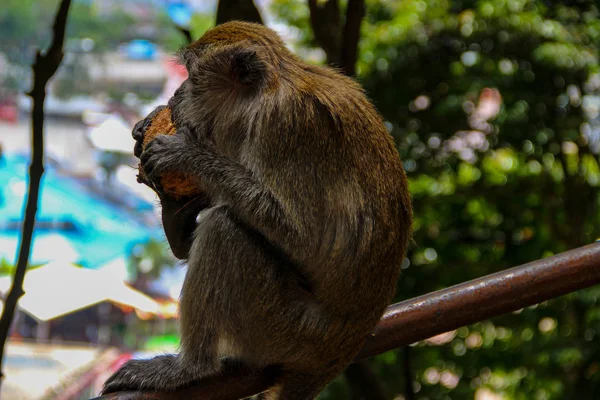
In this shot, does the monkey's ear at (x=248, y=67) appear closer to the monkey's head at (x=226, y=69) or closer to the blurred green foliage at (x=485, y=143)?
Result: the monkey's head at (x=226, y=69)

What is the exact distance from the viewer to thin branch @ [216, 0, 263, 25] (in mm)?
3789

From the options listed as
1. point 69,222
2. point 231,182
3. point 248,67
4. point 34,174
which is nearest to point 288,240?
point 231,182

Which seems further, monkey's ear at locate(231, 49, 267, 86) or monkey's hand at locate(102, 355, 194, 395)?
monkey's ear at locate(231, 49, 267, 86)

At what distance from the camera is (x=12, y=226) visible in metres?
8.85

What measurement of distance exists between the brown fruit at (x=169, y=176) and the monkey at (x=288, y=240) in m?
0.04

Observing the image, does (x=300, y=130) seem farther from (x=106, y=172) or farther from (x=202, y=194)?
(x=106, y=172)

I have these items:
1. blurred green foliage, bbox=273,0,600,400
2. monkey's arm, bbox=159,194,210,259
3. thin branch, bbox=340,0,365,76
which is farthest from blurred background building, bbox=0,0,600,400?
monkey's arm, bbox=159,194,210,259

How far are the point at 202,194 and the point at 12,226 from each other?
6.84 meters

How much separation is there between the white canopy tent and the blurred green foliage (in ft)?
13.1

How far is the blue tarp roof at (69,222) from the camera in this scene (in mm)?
8789

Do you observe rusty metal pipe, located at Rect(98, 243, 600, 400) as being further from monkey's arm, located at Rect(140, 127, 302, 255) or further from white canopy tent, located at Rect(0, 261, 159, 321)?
white canopy tent, located at Rect(0, 261, 159, 321)

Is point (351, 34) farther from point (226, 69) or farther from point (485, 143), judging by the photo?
point (485, 143)

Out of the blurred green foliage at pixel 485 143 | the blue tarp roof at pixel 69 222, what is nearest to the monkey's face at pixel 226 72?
the blurred green foliage at pixel 485 143

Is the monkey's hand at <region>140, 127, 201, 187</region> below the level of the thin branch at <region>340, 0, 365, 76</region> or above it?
above
